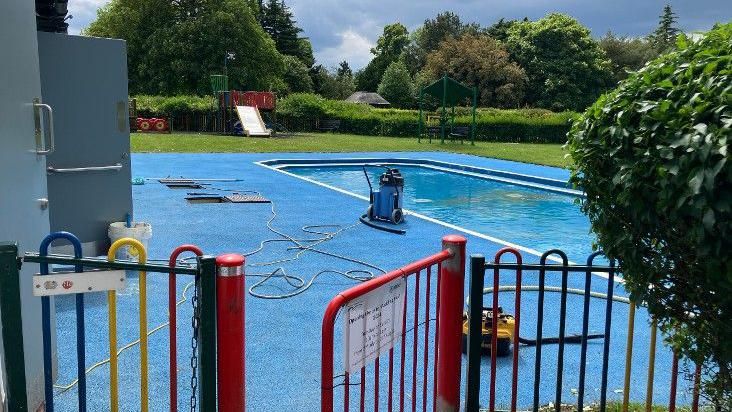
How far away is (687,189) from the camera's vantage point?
2084 mm

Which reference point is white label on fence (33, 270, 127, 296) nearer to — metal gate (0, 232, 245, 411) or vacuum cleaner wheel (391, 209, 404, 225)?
metal gate (0, 232, 245, 411)

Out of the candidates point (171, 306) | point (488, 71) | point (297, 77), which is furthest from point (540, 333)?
point (297, 77)

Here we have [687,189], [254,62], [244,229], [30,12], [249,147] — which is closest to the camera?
[687,189]

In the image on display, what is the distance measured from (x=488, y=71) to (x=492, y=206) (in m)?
33.9

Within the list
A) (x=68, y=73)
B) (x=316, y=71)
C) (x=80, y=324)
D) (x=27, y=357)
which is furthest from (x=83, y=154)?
(x=316, y=71)

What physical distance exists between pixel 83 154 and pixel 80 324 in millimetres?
4056

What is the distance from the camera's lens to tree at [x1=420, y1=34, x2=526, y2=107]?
4541 cm

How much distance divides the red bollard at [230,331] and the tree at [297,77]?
50.2m

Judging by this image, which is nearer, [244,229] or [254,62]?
[244,229]

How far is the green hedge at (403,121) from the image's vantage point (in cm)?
3281

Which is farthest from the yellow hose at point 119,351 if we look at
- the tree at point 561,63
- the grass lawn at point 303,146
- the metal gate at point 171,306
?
the tree at point 561,63

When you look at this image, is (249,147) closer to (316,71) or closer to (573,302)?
(573,302)

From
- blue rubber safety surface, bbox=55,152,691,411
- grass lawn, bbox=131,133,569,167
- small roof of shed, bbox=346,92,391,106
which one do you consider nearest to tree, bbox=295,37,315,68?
small roof of shed, bbox=346,92,391,106

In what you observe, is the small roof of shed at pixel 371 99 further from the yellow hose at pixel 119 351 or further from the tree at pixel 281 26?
the yellow hose at pixel 119 351
